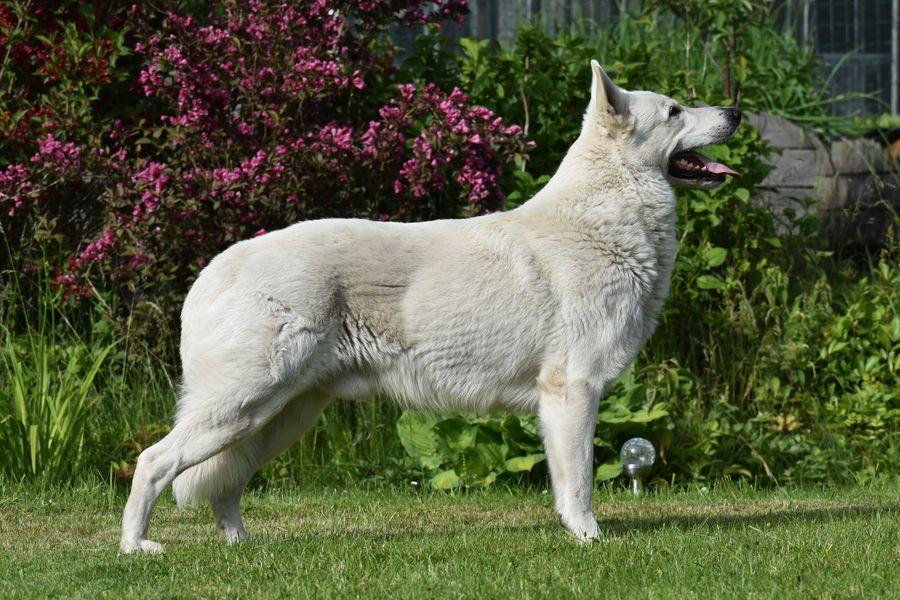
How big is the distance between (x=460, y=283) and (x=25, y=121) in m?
3.51

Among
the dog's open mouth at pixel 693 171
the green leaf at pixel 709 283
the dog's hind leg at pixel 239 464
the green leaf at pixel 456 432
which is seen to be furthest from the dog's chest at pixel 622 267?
the green leaf at pixel 709 283

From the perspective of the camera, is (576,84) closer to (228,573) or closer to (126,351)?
(126,351)

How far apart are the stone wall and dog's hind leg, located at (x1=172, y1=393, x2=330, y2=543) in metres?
4.82

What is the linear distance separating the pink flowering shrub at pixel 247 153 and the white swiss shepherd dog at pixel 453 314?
1773 millimetres

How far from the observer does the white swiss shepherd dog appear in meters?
4.38

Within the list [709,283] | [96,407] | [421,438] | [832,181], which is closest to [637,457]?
[421,438]

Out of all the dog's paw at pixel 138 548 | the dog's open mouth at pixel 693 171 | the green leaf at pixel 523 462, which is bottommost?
the green leaf at pixel 523 462

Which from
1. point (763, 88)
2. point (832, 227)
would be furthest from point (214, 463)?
point (763, 88)

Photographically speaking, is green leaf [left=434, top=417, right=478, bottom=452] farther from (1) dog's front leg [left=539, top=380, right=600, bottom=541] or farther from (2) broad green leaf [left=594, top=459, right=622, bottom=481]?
(1) dog's front leg [left=539, top=380, right=600, bottom=541]

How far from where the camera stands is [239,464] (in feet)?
15.4

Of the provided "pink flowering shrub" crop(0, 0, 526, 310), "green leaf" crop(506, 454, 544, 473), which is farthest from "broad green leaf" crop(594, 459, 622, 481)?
"pink flowering shrub" crop(0, 0, 526, 310)

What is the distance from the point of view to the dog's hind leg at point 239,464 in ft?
15.3

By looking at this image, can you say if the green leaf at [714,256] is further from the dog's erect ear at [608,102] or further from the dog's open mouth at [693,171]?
the dog's erect ear at [608,102]

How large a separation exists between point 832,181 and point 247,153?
4.53 meters
